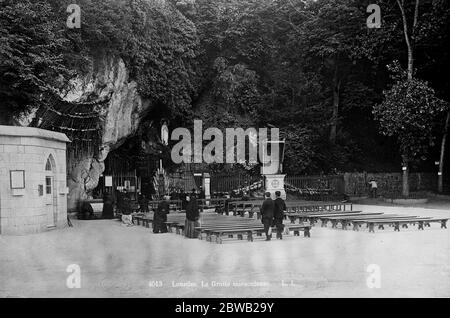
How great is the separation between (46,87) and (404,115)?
19902 millimetres

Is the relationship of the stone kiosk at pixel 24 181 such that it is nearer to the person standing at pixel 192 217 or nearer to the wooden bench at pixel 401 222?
the person standing at pixel 192 217

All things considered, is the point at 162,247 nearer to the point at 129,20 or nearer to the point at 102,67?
the point at 102,67

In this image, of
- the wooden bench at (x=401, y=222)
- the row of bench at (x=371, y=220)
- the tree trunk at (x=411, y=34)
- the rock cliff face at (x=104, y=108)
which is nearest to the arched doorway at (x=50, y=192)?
the rock cliff face at (x=104, y=108)

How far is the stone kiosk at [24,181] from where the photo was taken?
56.1 feet

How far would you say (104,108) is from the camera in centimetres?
2617

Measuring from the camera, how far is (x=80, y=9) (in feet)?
79.4

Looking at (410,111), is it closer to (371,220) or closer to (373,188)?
(373,188)

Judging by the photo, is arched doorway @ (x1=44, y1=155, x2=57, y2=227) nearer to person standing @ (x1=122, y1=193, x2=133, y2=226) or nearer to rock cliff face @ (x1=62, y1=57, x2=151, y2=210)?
person standing @ (x1=122, y1=193, x2=133, y2=226)

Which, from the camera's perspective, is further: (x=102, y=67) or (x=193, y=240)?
(x=102, y=67)

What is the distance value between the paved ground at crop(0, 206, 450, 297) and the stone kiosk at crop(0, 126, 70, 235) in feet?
2.90

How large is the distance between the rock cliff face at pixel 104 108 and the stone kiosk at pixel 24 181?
5.77 meters
